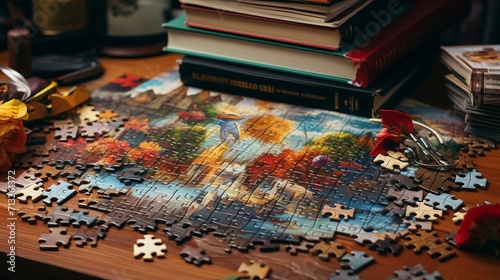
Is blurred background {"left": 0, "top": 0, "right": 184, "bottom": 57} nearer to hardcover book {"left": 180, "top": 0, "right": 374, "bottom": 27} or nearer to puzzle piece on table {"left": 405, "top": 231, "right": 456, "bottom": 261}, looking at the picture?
hardcover book {"left": 180, "top": 0, "right": 374, "bottom": 27}

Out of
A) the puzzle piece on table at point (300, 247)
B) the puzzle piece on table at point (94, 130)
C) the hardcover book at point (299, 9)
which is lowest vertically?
the puzzle piece on table at point (300, 247)

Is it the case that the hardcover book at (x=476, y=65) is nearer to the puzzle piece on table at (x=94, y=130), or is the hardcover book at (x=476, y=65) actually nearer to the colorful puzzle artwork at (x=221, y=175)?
the colorful puzzle artwork at (x=221, y=175)

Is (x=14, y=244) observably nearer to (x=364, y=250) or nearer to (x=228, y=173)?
(x=228, y=173)

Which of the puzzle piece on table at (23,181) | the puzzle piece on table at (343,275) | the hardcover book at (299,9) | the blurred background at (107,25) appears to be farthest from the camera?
the blurred background at (107,25)

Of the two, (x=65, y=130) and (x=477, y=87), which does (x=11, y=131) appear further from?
(x=477, y=87)

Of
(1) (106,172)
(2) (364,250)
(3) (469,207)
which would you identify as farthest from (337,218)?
(1) (106,172)

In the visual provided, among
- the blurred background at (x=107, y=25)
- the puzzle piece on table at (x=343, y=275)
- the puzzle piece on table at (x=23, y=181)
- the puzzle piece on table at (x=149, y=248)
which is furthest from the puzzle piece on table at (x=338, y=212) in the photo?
the blurred background at (x=107, y=25)
